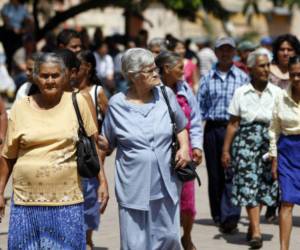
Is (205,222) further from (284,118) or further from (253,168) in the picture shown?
(284,118)

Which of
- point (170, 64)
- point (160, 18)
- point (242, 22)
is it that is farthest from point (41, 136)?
point (242, 22)

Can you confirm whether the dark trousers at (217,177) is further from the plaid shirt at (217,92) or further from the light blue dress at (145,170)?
the light blue dress at (145,170)

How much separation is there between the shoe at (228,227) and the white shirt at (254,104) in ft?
3.63

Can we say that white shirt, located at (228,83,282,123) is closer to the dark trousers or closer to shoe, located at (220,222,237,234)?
the dark trousers

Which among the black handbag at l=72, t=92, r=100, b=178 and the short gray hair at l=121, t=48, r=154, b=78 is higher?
the short gray hair at l=121, t=48, r=154, b=78

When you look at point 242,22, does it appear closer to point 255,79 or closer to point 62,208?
point 255,79

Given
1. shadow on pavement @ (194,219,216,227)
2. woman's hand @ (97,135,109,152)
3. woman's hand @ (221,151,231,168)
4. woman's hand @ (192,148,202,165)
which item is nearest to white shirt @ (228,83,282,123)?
woman's hand @ (221,151,231,168)

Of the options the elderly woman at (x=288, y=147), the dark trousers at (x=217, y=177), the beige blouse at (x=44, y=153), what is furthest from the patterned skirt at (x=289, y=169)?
the beige blouse at (x=44, y=153)

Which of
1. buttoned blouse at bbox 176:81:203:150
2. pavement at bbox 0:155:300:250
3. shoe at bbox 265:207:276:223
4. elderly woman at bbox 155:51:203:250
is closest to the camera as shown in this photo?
buttoned blouse at bbox 176:81:203:150

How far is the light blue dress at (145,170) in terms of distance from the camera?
793 centimetres

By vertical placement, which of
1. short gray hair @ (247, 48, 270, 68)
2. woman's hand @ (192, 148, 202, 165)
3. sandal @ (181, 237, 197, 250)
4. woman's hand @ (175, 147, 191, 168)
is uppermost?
short gray hair @ (247, 48, 270, 68)

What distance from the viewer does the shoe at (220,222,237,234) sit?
11.1 metres

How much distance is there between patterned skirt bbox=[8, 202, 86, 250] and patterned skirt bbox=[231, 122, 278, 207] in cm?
346

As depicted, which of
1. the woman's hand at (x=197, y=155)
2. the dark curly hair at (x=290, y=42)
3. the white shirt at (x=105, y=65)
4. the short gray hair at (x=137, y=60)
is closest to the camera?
the short gray hair at (x=137, y=60)
